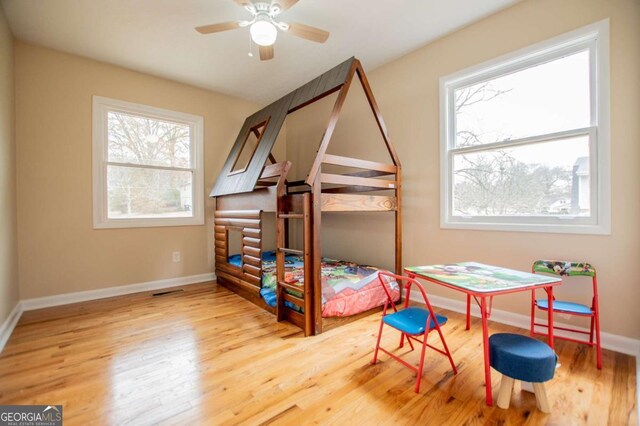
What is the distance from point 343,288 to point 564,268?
5.60ft

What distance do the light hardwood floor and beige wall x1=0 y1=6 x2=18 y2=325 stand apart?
0.40 meters

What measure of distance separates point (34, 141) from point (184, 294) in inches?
89.6

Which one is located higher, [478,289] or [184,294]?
[478,289]

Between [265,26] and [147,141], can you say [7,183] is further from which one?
[265,26]

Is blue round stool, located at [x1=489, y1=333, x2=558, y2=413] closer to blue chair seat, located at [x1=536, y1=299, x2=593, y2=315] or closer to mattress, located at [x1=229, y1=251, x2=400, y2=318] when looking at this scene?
blue chair seat, located at [x1=536, y1=299, x2=593, y2=315]

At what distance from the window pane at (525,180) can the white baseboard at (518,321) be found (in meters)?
0.90

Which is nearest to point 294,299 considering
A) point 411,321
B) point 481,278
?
point 411,321

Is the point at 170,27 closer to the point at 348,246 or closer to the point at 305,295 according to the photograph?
the point at 305,295

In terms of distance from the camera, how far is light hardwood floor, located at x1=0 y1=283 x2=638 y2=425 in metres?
1.43

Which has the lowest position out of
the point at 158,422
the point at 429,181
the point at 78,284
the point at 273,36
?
the point at 158,422

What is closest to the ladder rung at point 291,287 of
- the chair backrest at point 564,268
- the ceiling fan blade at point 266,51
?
the chair backrest at point 564,268

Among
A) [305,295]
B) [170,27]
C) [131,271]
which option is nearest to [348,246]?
[305,295]

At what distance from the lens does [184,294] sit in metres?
3.47

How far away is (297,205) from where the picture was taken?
8.12 feet
